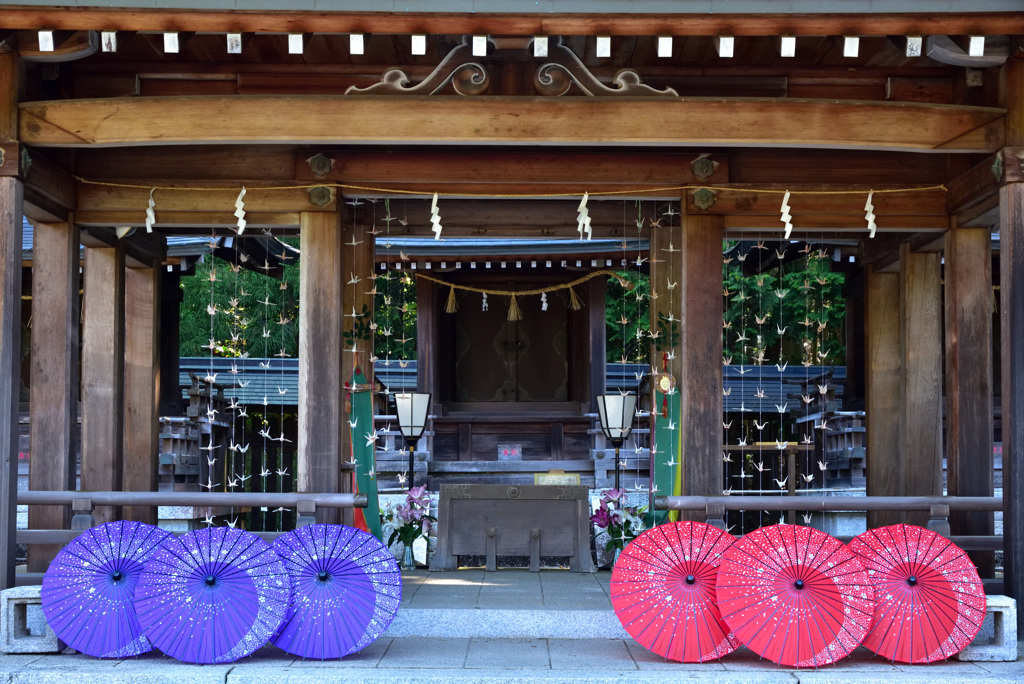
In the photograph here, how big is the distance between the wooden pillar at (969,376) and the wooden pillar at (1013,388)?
118 centimetres

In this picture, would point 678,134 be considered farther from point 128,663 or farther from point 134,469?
point 134,469

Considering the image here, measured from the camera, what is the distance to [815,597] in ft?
17.6

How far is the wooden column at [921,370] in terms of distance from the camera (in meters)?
8.38

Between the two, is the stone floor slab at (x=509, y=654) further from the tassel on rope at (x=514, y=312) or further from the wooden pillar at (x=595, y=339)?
the tassel on rope at (x=514, y=312)

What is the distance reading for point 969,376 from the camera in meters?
7.41

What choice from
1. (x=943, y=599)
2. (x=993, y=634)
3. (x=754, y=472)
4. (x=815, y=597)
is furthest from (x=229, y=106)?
(x=754, y=472)

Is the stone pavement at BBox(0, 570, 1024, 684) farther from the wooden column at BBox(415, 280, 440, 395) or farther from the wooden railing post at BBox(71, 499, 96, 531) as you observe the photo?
the wooden column at BBox(415, 280, 440, 395)

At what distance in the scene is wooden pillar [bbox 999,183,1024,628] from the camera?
6004 millimetres

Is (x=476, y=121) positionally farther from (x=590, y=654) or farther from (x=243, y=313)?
(x=243, y=313)

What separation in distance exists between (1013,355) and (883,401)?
10.1ft

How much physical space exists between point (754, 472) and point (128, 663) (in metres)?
10.3

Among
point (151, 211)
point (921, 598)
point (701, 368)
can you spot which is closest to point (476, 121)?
point (701, 368)

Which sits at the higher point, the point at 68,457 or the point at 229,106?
the point at 229,106

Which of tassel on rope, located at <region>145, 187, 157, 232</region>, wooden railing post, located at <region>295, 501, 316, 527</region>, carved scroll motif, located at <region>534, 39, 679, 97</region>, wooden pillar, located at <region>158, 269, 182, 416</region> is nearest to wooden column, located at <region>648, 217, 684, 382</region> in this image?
carved scroll motif, located at <region>534, 39, 679, 97</region>
